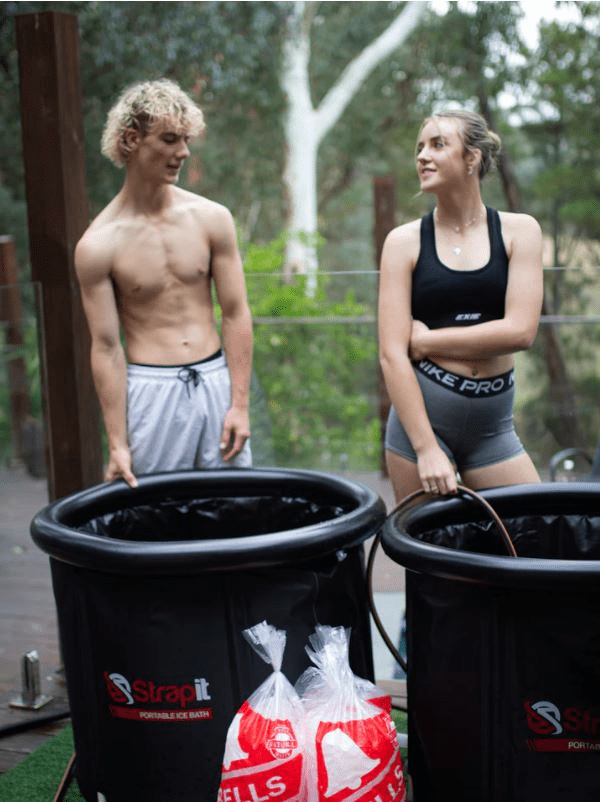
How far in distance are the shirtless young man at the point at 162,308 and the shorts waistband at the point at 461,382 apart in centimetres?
57

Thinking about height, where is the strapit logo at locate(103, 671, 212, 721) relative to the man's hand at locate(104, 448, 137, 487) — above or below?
below

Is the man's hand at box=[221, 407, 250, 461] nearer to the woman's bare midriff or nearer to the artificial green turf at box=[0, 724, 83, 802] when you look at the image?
the woman's bare midriff

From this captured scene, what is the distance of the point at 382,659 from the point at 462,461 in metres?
1.17

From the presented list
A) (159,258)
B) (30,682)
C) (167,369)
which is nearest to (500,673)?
(167,369)

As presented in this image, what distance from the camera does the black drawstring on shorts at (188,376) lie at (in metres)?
2.66

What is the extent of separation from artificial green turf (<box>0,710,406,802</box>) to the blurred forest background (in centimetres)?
141

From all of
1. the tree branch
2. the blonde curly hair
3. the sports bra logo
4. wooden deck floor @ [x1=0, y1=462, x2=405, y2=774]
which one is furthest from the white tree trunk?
the sports bra logo

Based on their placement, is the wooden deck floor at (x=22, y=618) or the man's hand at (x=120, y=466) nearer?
the man's hand at (x=120, y=466)

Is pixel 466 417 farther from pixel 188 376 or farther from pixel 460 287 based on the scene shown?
pixel 188 376

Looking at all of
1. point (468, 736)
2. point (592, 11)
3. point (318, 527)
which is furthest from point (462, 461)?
point (592, 11)

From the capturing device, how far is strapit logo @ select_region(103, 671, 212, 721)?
1978 mm

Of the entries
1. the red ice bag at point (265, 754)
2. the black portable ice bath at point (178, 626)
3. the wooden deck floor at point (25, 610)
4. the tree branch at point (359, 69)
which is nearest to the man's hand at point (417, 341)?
the black portable ice bath at point (178, 626)

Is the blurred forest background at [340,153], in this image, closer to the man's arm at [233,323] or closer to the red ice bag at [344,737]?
the man's arm at [233,323]

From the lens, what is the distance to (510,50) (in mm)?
12844
